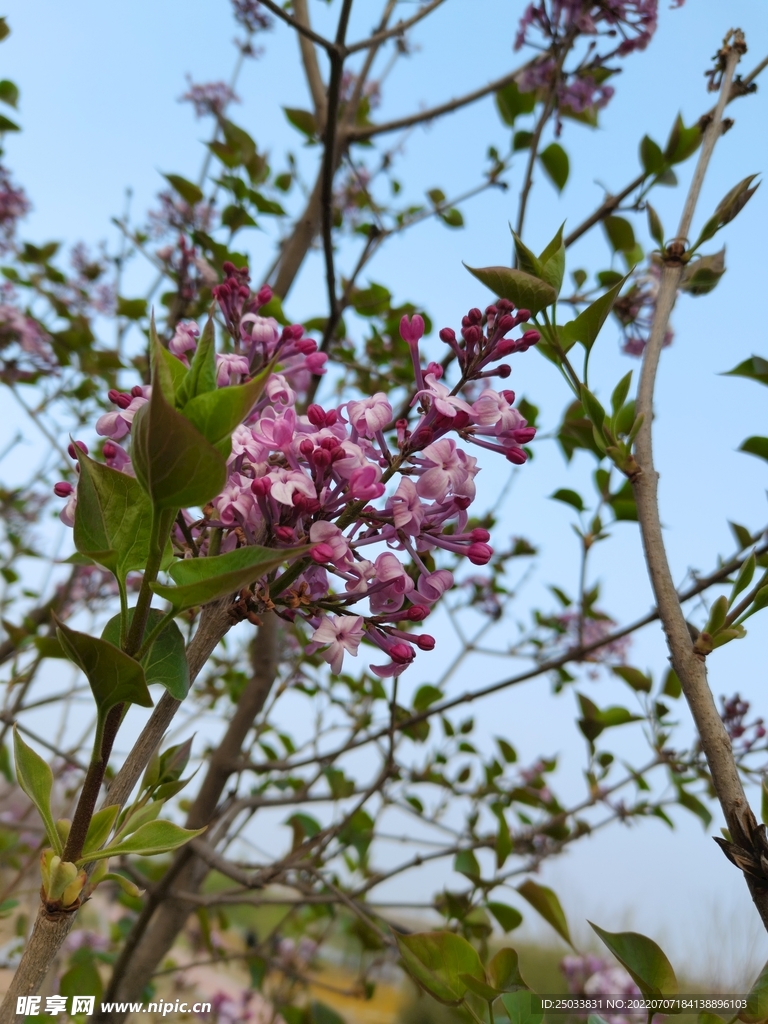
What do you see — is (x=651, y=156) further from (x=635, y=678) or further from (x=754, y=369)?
(x=635, y=678)

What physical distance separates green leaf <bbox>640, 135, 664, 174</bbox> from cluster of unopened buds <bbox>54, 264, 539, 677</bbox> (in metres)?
0.81

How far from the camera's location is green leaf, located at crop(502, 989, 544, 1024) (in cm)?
49

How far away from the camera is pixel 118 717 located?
1.37ft

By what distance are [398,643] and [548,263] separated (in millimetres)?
343

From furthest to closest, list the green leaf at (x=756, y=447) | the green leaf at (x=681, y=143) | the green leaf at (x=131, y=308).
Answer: the green leaf at (x=131, y=308)
the green leaf at (x=681, y=143)
the green leaf at (x=756, y=447)

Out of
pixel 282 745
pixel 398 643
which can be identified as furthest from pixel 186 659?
pixel 282 745

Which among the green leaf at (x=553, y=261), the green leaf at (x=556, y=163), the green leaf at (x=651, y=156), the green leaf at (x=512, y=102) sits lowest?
the green leaf at (x=553, y=261)

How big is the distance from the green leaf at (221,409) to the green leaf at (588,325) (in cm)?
35

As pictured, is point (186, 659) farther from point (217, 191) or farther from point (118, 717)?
point (217, 191)

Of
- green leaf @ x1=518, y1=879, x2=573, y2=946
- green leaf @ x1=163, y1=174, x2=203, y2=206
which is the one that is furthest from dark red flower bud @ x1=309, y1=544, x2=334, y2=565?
green leaf @ x1=163, y1=174, x2=203, y2=206

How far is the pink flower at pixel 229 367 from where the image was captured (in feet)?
1.93

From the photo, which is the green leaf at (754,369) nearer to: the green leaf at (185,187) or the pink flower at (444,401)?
the pink flower at (444,401)

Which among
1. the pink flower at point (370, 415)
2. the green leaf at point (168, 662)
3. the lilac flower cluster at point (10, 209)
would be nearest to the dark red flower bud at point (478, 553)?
the pink flower at point (370, 415)

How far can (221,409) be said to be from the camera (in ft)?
1.24
